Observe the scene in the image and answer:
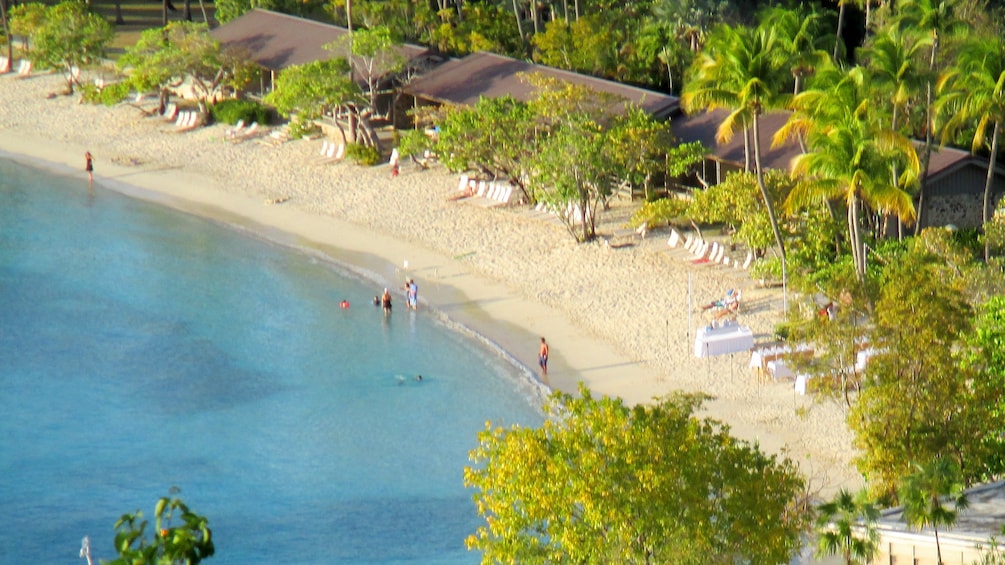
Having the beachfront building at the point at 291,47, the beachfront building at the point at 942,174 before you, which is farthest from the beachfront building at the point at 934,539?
the beachfront building at the point at 291,47

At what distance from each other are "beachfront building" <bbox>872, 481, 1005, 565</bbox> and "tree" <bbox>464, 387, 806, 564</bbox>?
4.31 ft

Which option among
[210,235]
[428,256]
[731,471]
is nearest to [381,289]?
[428,256]

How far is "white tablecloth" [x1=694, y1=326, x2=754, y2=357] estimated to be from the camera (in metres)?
36.7

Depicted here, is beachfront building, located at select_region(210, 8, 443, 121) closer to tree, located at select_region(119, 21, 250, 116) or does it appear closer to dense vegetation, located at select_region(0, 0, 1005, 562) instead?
tree, located at select_region(119, 21, 250, 116)

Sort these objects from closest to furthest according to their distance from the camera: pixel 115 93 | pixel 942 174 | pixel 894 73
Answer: pixel 894 73 < pixel 942 174 < pixel 115 93

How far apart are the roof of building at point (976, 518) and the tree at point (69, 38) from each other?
158 ft

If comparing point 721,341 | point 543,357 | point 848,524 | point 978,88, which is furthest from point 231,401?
point 848,524

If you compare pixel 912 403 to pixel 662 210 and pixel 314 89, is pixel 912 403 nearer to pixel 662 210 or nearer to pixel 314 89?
pixel 662 210

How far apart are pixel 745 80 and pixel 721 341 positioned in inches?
263

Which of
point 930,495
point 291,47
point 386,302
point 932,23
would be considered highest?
point 932,23

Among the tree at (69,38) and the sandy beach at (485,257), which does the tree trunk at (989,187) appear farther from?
the tree at (69,38)

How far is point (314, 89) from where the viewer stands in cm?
5259

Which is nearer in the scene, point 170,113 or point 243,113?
point 243,113

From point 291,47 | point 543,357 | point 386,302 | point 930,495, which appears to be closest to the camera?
point 930,495
